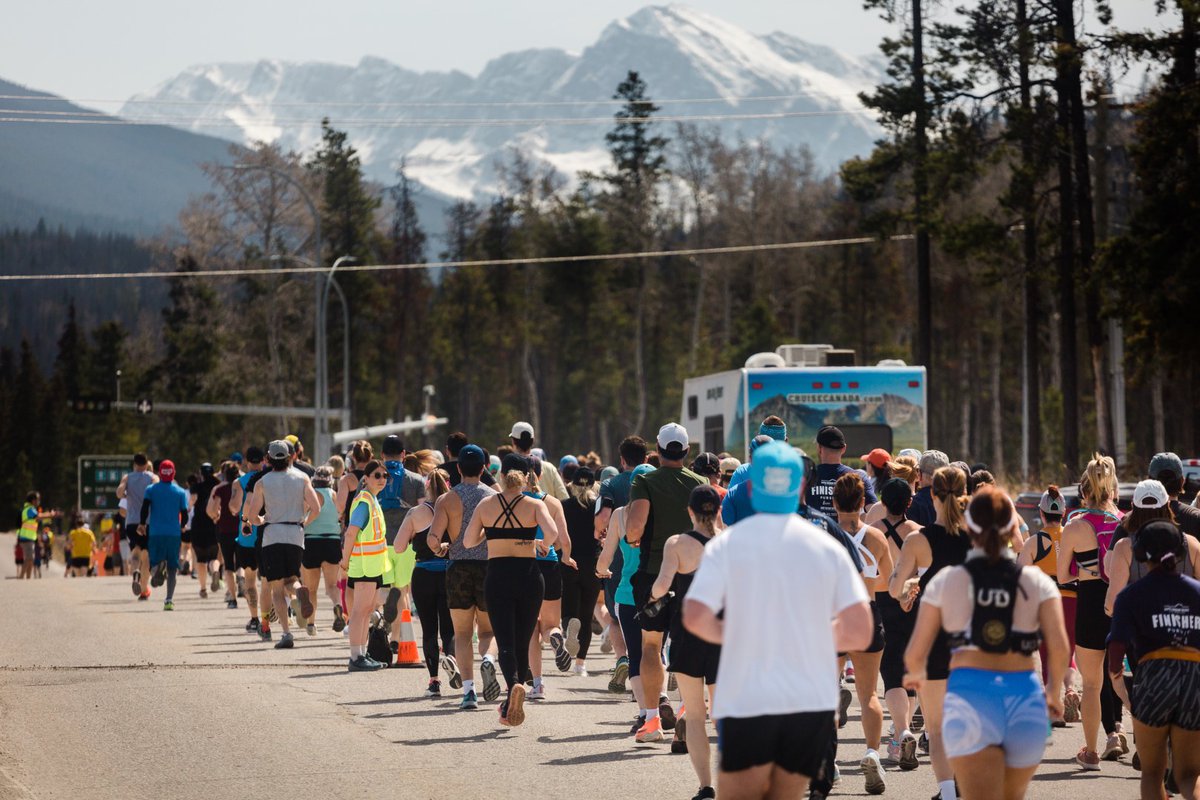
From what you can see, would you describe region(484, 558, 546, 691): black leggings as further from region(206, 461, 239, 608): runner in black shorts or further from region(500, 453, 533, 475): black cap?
region(206, 461, 239, 608): runner in black shorts

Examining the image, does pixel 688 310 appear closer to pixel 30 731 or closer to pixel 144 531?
pixel 144 531

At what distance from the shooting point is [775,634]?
6.02 meters

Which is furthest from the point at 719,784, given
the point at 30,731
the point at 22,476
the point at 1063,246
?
the point at 22,476

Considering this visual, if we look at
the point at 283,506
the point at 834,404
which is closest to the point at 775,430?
the point at 283,506

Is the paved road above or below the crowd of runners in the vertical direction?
below

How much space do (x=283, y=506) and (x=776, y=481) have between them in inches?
479

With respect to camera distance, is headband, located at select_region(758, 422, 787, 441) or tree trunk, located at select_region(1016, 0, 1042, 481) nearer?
headband, located at select_region(758, 422, 787, 441)

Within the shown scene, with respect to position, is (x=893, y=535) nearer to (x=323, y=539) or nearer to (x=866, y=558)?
(x=866, y=558)

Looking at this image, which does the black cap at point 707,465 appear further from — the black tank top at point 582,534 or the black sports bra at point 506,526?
the black tank top at point 582,534

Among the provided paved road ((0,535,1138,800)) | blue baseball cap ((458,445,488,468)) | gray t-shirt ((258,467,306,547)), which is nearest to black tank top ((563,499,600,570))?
paved road ((0,535,1138,800))

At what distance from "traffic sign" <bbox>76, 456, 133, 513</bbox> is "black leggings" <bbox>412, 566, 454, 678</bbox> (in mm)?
55375

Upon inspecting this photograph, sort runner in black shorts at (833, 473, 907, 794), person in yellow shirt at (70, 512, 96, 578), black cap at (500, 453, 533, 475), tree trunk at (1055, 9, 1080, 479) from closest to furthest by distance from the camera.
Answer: runner in black shorts at (833, 473, 907, 794)
black cap at (500, 453, 533, 475)
tree trunk at (1055, 9, 1080, 479)
person in yellow shirt at (70, 512, 96, 578)

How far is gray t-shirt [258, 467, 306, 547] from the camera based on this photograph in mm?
17531

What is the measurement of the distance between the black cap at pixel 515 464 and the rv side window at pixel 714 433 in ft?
40.7
